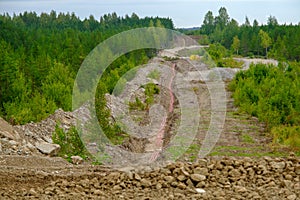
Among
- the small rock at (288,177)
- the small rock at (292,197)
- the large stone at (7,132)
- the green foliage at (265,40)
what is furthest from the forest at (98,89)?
the small rock at (292,197)

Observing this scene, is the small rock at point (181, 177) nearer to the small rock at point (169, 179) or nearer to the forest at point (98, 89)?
the small rock at point (169, 179)

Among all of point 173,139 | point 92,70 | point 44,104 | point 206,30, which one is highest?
point 206,30

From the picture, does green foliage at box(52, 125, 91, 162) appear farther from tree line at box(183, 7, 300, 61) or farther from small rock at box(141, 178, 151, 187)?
tree line at box(183, 7, 300, 61)

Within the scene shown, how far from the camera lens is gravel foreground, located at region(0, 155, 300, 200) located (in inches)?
297

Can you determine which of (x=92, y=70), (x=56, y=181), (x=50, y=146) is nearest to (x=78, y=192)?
(x=56, y=181)

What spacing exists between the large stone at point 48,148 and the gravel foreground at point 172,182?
522 centimetres

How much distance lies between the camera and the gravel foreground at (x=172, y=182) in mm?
7539

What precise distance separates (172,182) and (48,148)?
26.5 ft

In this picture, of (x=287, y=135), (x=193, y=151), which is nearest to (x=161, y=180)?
(x=193, y=151)

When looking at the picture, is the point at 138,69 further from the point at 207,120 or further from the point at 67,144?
the point at 67,144

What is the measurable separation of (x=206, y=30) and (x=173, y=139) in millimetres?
102961

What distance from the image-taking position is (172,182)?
798 cm

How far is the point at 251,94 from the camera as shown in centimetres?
2700

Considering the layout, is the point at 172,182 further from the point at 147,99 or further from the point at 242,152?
the point at 147,99
